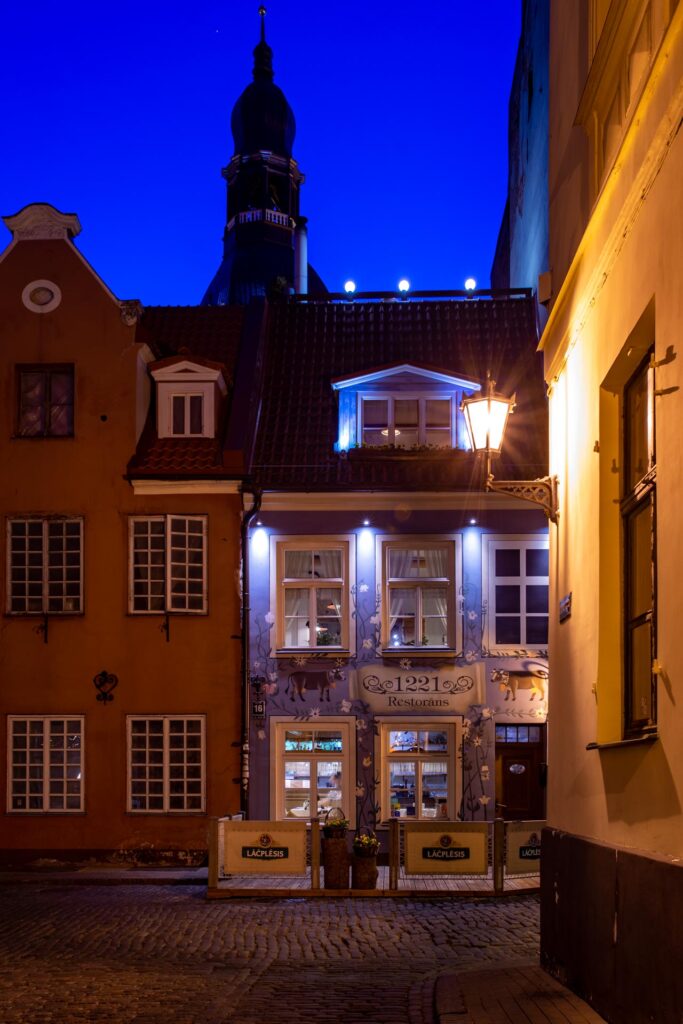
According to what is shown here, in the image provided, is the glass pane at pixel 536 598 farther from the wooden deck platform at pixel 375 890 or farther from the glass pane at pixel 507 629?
the wooden deck platform at pixel 375 890

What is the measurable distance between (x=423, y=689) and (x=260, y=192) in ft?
136

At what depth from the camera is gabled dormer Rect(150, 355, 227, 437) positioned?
24625 mm

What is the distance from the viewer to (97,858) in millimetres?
23188

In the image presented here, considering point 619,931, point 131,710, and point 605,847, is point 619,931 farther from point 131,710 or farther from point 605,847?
point 131,710

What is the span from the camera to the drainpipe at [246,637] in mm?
23219

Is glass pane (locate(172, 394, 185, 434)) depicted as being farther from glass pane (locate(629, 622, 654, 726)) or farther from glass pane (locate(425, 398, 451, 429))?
glass pane (locate(629, 622, 654, 726))

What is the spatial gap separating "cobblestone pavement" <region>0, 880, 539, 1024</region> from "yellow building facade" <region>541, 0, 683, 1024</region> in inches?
71.9

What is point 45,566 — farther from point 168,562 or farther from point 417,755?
point 417,755

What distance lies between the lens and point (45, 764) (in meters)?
23.5

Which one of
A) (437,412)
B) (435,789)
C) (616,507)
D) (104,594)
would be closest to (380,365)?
(437,412)

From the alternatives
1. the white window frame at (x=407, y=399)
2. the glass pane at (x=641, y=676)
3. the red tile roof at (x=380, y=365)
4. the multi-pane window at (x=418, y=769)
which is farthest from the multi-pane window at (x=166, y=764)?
the glass pane at (x=641, y=676)

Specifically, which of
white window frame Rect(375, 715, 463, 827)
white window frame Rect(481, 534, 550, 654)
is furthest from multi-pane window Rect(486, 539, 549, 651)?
white window frame Rect(375, 715, 463, 827)

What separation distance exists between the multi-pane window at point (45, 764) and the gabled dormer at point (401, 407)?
6987 mm

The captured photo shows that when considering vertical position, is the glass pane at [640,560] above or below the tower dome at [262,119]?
below
